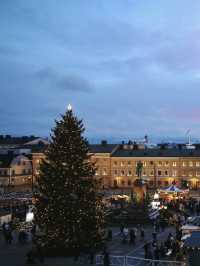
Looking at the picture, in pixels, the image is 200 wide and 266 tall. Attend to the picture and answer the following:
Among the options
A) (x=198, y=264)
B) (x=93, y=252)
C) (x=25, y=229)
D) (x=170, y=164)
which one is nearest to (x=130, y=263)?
(x=93, y=252)

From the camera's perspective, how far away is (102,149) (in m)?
99.2

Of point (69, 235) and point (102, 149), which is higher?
point (102, 149)

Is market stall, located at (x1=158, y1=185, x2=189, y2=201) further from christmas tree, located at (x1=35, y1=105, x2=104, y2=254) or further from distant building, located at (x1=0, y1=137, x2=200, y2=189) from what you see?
distant building, located at (x1=0, y1=137, x2=200, y2=189)

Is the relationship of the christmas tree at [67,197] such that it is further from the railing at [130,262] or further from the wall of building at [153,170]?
the wall of building at [153,170]

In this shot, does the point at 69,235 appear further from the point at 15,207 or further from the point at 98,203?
the point at 15,207

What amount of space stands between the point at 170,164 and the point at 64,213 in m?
66.1

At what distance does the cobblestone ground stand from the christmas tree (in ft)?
3.08

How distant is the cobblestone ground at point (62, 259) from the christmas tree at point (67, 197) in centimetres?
94

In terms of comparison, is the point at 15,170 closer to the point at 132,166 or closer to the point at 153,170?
the point at 132,166

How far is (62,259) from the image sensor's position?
3011 cm

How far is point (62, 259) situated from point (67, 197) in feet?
10.0

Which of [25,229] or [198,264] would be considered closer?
[198,264]

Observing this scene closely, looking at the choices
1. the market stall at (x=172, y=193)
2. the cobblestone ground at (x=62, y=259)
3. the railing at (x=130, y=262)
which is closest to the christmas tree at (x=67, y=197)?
the cobblestone ground at (x=62, y=259)

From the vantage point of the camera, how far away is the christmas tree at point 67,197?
98.8ft
